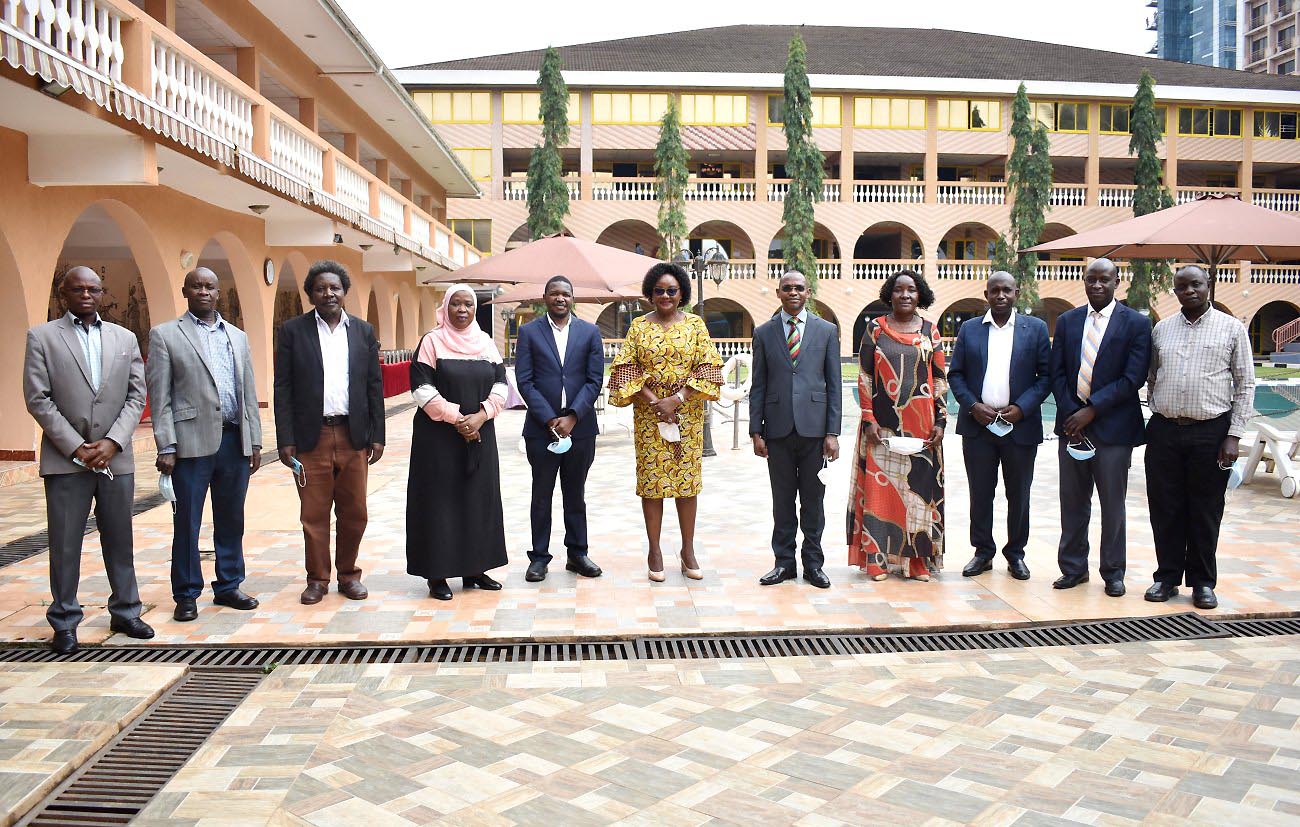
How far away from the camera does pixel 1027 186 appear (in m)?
37.5

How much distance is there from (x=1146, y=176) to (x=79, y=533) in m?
39.9

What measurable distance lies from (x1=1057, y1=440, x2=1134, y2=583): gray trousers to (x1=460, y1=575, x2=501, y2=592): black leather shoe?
3.22 m

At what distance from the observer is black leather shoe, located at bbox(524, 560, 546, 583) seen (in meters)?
6.21

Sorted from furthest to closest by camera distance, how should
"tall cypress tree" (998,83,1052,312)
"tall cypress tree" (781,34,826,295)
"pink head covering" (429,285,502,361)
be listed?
"tall cypress tree" (998,83,1052,312)
"tall cypress tree" (781,34,826,295)
"pink head covering" (429,285,502,361)

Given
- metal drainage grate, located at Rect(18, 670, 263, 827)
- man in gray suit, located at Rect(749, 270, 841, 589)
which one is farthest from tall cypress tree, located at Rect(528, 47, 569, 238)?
metal drainage grate, located at Rect(18, 670, 263, 827)

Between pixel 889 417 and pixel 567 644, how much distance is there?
2.32 meters

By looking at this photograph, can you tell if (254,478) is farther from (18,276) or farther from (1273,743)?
(1273,743)

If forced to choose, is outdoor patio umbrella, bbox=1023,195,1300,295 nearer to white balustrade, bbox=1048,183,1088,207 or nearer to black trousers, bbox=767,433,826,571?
black trousers, bbox=767,433,826,571

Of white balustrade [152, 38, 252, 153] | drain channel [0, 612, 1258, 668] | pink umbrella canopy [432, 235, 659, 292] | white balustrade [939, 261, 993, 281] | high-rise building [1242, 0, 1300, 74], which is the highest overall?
high-rise building [1242, 0, 1300, 74]

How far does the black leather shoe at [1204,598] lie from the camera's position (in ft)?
18.0

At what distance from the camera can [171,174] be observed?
37.6ft

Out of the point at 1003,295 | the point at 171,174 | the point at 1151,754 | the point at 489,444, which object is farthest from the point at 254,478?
the point at 1151,754

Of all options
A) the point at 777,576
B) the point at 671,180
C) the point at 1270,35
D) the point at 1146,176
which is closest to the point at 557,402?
the point at 777,576

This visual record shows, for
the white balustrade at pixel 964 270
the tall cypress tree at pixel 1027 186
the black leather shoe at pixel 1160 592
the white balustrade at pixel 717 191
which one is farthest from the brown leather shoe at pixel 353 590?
the white balustrade at pixel 964 270
